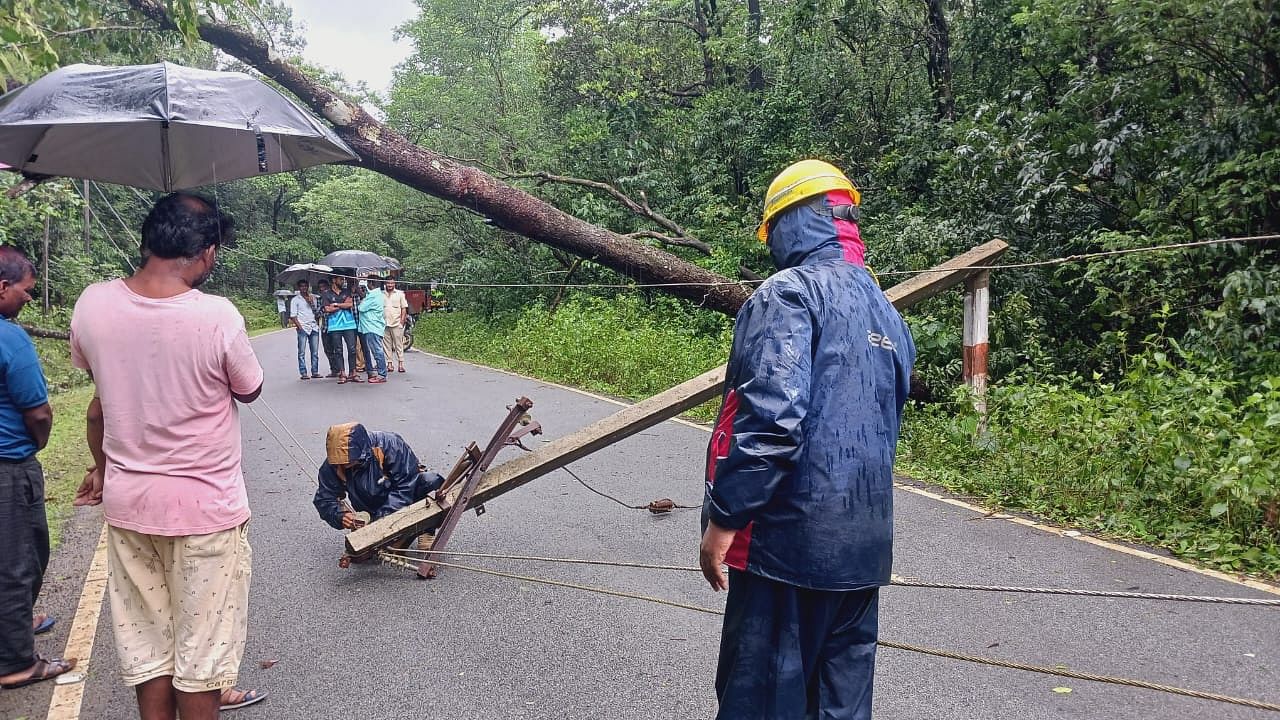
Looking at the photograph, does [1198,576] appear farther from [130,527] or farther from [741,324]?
[130,527]

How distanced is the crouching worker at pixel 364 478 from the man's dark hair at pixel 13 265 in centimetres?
168

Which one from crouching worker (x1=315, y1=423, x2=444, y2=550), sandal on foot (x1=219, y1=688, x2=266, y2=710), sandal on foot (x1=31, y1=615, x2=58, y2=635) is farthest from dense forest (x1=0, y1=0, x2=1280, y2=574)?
sandal on foot (x1=219, y1=688, x2=266, y2=710)

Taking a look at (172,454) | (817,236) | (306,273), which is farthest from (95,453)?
(306,273)

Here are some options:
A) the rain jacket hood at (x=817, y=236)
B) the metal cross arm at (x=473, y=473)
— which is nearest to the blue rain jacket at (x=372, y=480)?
the metal cross arm at (x=473, y=473)

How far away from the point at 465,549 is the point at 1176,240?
7.21 meters

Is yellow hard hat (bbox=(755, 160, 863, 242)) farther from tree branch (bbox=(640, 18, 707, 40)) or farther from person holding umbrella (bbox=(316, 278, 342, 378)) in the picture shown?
tree branch (bbox=(640, 18, 707, 40))

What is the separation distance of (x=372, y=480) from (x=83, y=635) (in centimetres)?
158

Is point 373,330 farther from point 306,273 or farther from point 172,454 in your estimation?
point 172,454

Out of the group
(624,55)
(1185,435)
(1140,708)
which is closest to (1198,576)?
(1185,435)

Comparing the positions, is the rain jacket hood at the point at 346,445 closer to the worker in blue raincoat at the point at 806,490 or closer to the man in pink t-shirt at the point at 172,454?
the man in pink t-shirt at the point at 172,454

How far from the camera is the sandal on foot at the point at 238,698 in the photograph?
351 centimetres

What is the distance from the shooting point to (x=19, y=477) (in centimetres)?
350

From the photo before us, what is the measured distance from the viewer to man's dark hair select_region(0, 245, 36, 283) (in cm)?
345

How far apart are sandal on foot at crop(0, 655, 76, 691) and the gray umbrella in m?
2.31
